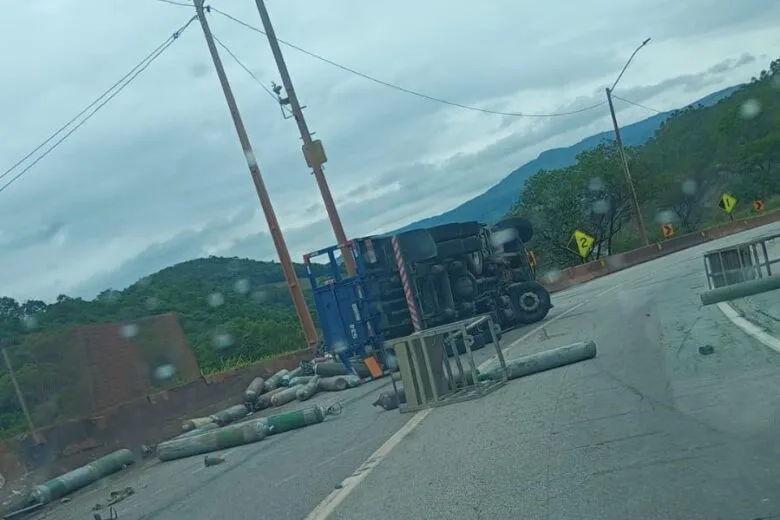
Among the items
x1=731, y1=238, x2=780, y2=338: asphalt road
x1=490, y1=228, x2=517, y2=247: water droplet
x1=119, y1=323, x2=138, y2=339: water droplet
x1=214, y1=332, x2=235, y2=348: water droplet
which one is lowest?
x1=731, y1=238, x2=780, y2=338: asphalt road

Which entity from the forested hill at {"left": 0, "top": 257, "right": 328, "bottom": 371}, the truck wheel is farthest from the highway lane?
the forested hill at {"left": 0, "top": 257, "right": 328, "bottom": 371}

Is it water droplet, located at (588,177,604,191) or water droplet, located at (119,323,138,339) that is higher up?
water droplet, located at (119,323,138,339)

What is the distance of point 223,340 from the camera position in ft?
94.0

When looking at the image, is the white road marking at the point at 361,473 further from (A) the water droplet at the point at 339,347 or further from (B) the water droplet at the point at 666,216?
(B) the water droplet at the point at 666,216

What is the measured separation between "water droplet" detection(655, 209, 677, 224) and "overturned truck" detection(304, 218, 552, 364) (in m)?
60.8

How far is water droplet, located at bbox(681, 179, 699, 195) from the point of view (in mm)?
80188

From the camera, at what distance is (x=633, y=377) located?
11.2 metres

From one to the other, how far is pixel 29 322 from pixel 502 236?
445 inches

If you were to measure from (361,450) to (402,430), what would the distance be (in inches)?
31.9

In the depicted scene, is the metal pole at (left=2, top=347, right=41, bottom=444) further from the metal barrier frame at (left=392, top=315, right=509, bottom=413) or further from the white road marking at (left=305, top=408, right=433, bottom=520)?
the white road marking at (left=305, top=408, right=433, bottom=520)

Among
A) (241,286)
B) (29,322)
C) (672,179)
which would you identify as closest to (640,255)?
(241,286)

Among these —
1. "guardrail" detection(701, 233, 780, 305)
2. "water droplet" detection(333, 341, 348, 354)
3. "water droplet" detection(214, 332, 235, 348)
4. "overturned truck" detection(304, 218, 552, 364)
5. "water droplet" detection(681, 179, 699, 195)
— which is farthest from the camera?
"water droplet" detection(681, 179, 699, 195)

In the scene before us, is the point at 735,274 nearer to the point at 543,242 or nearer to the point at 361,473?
the point at 361,473

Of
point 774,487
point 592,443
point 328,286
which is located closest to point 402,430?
point 592,443
